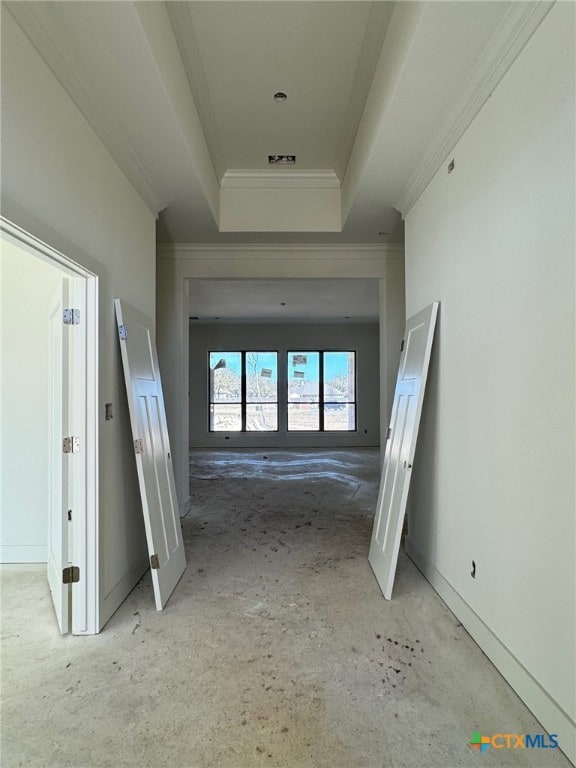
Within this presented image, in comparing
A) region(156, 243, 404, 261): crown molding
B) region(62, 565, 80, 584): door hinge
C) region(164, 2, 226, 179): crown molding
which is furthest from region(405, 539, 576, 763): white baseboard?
region(164, 2, 226, 179): crown molding

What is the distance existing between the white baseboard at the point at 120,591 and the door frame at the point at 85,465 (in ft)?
0.28

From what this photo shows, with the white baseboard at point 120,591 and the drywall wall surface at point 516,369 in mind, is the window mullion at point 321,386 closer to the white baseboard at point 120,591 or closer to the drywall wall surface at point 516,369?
the white baseboard at point 120,591

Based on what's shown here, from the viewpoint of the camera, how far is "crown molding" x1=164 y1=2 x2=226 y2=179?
A: 2.04 m

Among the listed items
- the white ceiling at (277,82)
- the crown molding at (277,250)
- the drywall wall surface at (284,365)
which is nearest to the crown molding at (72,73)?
the white ceiling at (277,82)

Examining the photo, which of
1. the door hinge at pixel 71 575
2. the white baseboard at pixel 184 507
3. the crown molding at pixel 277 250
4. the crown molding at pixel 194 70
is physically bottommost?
the white baseboard at pixel 184 507

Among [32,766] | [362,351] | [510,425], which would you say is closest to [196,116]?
[510,425]

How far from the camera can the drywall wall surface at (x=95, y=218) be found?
1.62 meters

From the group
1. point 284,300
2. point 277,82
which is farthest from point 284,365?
point 277,82

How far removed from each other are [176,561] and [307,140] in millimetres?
3290

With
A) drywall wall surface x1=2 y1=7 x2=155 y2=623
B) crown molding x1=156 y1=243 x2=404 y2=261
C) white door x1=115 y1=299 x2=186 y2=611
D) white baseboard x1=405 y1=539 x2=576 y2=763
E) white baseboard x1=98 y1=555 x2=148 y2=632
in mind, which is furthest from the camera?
crown molding x1=156 y1=243 x2=404 y2=261

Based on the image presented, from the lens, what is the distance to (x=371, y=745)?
5.14ft

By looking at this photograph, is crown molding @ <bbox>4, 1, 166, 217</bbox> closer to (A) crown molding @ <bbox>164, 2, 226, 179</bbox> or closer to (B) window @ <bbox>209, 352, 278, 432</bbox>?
(A) crown molding @ <bbox>164, 2, 226, 179</bbox>

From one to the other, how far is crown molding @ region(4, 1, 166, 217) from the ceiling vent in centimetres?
117

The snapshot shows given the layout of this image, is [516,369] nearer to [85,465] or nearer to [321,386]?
[85,465]
